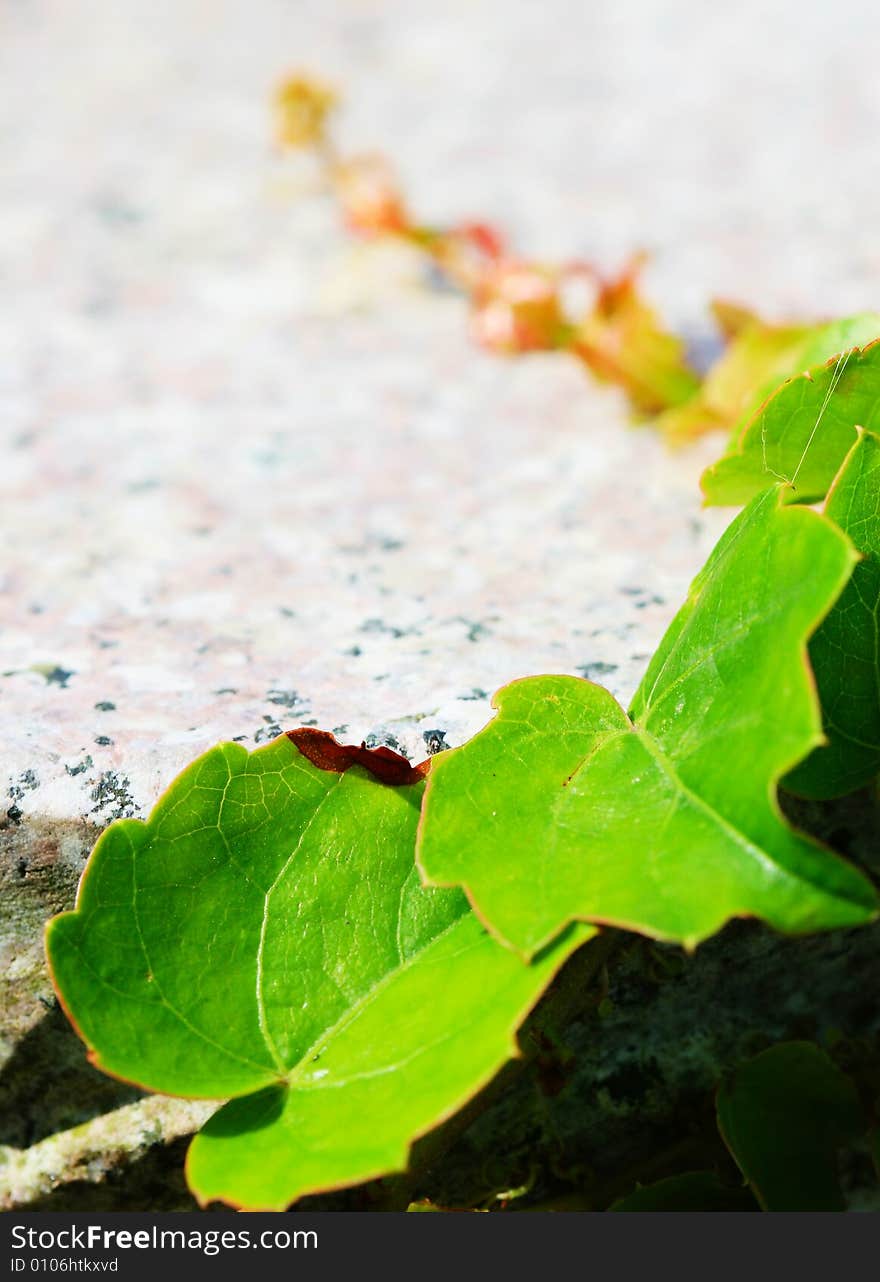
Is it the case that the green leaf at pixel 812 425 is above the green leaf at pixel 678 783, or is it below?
above

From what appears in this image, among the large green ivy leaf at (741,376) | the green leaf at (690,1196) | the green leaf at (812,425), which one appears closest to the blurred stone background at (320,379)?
the large green ivy leaf at (741,376)

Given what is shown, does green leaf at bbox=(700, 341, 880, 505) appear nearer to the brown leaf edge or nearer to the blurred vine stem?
the brown leaf edge

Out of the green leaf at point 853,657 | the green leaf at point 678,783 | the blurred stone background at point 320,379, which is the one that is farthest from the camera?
the blurred stone background at point 320,379

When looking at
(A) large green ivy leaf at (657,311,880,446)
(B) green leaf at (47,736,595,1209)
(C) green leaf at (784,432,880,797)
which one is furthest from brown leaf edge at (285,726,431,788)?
(A) large green ivy leaf at (657,311,880,446)

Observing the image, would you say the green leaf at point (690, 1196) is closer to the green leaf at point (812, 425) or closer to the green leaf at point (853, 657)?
the green leaf at point (853, 657)

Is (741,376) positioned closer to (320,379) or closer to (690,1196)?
(320,379)

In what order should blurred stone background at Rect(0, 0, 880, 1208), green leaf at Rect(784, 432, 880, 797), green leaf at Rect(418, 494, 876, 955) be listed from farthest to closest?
1. blurred stone background at Rect(0, 0, 880, 1208)
2. green leaf at Rect(784, 432, 880, 797)
3. green leaf at Rect(418, 494, 876, 955)

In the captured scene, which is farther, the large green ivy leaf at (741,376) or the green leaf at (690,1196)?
the large green ivy leaf at (741,376)
